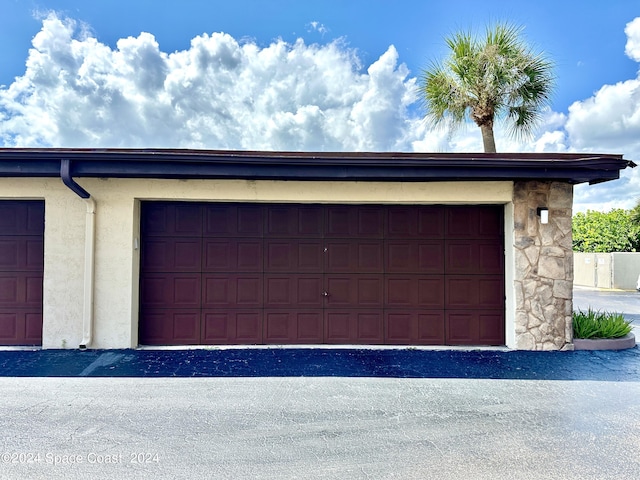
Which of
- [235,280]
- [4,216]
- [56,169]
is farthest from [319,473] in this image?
[4,216]

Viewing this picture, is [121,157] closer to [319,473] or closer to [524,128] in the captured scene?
[319,473]

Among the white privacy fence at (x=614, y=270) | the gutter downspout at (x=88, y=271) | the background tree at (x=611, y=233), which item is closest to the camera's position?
the gutter downspout at (x=88, y=271)

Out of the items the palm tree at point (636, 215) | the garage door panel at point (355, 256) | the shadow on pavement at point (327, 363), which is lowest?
the shadow on pavement at point (327, 363)

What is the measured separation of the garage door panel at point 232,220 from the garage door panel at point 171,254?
14.9 inches

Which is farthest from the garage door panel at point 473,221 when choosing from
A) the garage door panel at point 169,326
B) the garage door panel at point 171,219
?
the garage door panel at point 169,326

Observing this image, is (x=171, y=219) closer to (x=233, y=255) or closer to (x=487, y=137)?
(x=233, y=255)

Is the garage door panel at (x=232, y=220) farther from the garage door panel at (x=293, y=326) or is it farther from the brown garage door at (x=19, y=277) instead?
the brown garage door at (x=19, y=277)

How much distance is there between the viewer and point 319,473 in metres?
2.88

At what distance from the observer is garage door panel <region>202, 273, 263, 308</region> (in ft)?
21.6

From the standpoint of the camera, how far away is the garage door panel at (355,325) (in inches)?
261

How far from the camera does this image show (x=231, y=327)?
6586 millimetres

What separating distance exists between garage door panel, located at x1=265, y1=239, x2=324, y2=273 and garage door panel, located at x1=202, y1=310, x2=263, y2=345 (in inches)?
34.9

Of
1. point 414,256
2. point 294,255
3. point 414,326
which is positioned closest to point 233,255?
point 294,255

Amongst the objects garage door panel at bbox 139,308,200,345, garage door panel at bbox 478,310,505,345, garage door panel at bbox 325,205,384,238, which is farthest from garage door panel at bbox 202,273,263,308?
garage door panel at bbox 478,310,505,345
